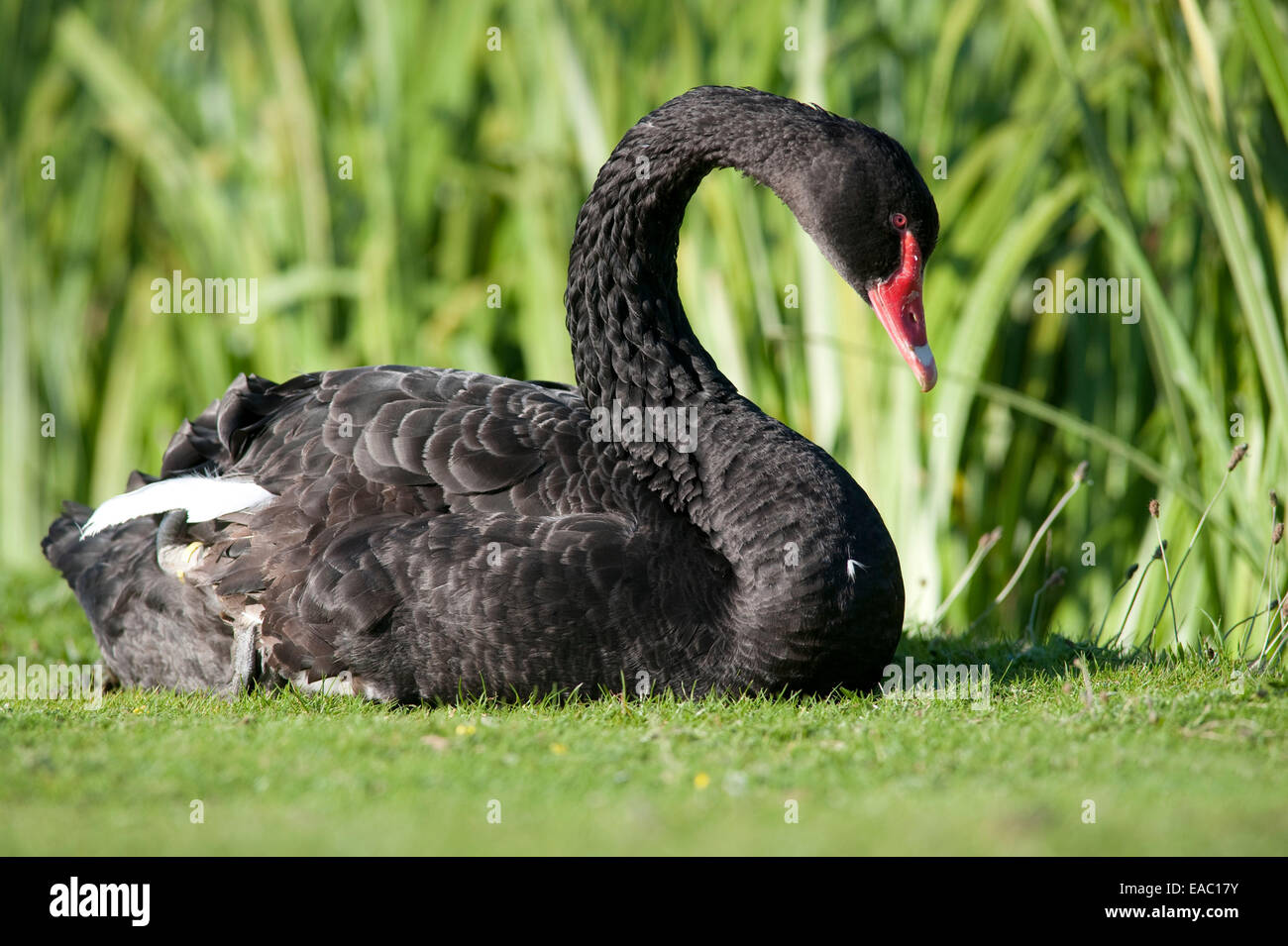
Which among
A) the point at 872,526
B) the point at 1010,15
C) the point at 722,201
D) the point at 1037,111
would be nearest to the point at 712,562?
the point at 872,526

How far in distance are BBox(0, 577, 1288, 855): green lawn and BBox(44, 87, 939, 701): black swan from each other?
215 mm

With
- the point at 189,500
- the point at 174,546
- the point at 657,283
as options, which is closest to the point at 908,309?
the point at 657,283

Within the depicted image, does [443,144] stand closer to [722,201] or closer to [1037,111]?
[722,201]

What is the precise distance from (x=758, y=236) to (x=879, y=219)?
2.99 m

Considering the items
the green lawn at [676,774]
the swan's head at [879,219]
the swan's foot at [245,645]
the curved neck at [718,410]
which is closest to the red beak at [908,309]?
the swan's head at [879,219]

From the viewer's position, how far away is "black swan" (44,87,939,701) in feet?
16.6

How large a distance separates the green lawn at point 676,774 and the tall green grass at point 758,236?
1920 millimetres

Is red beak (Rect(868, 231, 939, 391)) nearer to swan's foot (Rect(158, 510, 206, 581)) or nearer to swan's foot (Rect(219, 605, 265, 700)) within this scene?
swan's foot (Rect(219, 605, 265, 700))

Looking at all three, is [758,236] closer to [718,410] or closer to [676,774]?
[718,410]

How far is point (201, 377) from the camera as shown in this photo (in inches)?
433

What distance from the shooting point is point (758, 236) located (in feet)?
27.0

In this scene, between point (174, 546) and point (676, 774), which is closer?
point (676, 774)

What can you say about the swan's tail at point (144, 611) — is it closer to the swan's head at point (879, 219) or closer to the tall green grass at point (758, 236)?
the swan's head at point (879, 219)

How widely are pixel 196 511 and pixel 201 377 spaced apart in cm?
582
